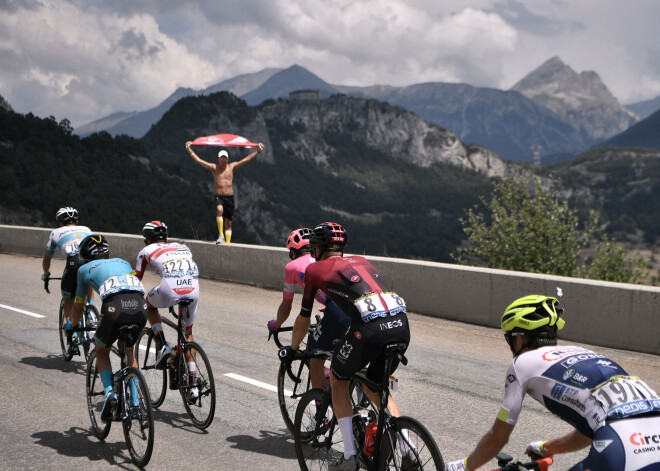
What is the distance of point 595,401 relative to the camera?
295 cm

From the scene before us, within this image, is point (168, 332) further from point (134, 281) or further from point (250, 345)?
point (134, 281)

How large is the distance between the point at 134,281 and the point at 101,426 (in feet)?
4.33

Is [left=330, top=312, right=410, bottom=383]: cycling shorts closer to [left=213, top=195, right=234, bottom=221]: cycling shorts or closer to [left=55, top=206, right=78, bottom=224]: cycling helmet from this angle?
[left=55, top=206, right=78, bottom=224]: cycling helmet

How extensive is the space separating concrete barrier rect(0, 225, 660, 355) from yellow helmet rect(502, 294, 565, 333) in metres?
6.83

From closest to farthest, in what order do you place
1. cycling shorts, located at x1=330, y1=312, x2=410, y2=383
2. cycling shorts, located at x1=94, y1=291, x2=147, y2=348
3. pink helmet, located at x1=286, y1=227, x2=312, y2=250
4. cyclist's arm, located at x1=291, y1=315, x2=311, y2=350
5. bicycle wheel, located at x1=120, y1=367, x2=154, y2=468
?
cycling shorts, located at x1=330, y1=312, x2=410, y2=383
cyclist's arm, located at x1=291, y1=315, x2=311, y2=350
bicycle wheel, located at x1=120, y1=367, x2=154, y2=468
cycling shorts, located at x1=94, y1=291, x2=147, y2=348
pink helmet, located at x1=286, y1=227, x2=312, y2=250

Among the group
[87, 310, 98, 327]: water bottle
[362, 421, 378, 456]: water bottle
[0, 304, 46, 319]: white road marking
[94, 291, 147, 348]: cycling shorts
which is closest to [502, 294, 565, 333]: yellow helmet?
[362, 421, 378, 456]: water bottle

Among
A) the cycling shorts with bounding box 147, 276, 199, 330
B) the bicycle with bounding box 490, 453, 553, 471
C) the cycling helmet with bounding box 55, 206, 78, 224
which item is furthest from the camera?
the cycling helmet with bounding box 55, 206, 78, 224

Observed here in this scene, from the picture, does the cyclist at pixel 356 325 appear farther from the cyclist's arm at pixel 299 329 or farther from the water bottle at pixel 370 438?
the cyclist's arm at pixel 299 329

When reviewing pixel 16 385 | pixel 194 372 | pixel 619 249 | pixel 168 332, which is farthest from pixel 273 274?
pixel 619 249

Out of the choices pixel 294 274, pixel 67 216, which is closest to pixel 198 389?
pixel 294 274

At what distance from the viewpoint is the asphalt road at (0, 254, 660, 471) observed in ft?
18.2

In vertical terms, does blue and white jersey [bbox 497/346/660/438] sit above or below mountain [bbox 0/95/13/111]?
below

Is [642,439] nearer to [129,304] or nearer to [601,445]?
[601,445]

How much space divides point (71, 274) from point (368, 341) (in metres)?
5.21
